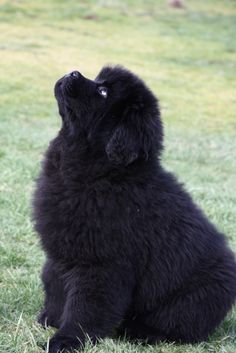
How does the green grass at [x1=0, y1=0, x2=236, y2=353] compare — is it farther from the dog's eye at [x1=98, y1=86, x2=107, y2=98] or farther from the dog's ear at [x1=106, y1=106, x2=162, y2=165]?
the dog's eye at [x1=98, y1=86, x2=107, y2=98]

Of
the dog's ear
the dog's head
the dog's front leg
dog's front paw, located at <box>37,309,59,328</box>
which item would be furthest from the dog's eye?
dog's front paw, located at <box>37,309,59,328</box>

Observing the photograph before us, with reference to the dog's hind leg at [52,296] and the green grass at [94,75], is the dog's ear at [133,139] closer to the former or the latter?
the dog's hind leg at [52,296]

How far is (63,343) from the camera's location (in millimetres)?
3254

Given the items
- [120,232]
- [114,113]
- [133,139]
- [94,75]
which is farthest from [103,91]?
[94,75]

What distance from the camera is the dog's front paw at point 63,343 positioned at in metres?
3.22

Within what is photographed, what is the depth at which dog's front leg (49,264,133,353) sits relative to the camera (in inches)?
130

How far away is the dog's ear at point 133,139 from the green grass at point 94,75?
1.01 metres

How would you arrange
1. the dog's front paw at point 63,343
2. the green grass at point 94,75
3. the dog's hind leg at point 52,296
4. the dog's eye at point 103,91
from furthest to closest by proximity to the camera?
the green grass at point 94,75 → the dog's eye at point 103,91 → the dog's hind leg at point 52,296 → the dog's front paw at point 63,343

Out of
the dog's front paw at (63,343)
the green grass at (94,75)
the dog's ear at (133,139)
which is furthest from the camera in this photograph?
the green grass at (94,75)

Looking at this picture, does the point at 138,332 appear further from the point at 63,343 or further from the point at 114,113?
the point at 114,113

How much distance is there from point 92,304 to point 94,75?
14.1m

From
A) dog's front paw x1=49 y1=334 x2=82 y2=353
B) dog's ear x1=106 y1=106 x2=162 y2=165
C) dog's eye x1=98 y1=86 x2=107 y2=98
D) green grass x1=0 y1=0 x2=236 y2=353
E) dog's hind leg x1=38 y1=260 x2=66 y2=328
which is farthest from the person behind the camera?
green grass x1=0 y1=0 x2=236 y2=353

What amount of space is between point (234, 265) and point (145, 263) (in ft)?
2.10

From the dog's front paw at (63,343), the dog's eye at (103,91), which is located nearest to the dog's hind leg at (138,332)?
the dog's front paw at (63,343)
